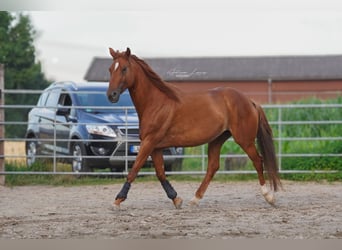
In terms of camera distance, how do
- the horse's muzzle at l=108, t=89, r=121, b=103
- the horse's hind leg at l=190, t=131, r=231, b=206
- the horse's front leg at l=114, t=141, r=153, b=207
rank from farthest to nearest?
the horse's hind leg at l=190, t=131, r=231, b=206 < the horse's front leg at l=114, t=141, r=153, b=207 < the horse's muzzle at l=108, t=89, r=121, b=103

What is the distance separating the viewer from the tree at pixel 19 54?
9.23 metres

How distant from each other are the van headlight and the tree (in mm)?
1507

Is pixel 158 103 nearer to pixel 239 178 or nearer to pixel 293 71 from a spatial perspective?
pixel 239 178

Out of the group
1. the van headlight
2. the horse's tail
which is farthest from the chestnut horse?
the van headlight

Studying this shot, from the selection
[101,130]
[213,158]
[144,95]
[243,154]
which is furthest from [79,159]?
[144,95]

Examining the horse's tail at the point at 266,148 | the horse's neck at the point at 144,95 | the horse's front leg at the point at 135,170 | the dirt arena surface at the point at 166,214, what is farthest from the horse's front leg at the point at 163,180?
the horse's tail at the point at 266,148

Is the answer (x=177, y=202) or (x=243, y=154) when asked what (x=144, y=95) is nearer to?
(x=177, y=202)

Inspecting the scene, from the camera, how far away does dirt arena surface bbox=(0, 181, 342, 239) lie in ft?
17.2

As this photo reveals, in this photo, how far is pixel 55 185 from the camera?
958 cm

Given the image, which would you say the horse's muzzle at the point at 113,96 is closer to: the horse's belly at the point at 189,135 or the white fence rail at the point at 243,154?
the horse's belly at the point at 189,135

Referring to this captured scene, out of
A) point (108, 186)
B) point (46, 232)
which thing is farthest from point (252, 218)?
point (108, 186)

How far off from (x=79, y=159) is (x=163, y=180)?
127 inches

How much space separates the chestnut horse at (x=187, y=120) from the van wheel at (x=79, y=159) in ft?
9.81

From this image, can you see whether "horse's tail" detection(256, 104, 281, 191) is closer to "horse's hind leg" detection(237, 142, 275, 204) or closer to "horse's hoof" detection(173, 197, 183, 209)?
"horse's hind leg" detection(237, 142, 275, 204)
